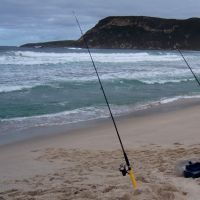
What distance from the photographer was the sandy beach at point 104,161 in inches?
176

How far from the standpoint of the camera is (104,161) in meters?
6.14

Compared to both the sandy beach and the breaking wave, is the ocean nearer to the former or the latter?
the sandy beach

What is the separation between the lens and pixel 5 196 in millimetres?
4680

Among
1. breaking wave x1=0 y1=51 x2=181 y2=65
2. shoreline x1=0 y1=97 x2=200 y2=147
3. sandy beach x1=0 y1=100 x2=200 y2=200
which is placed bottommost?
sandy beach x1=0 y1=100 x2=200 y2=200

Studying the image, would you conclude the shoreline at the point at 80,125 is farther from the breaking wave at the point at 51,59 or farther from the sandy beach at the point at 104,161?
the breaking wave at the point at 51,59

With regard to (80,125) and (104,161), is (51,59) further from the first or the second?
(104,161)

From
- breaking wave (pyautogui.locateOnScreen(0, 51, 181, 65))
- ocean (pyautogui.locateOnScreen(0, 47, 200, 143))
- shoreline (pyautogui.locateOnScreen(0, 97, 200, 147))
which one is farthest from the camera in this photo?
breaking wave (pyautogui.locateOnScreen(0, 51, 181, 65))

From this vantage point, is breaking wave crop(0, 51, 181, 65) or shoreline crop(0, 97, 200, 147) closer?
shoreline crop(0, 97, 200, 147)

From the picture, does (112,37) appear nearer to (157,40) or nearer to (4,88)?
A: (157,40)

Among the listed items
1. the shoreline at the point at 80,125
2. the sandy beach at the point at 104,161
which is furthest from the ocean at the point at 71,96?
the sandy beach at the point at 104,161

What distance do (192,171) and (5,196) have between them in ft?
6.61

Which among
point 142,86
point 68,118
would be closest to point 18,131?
point 68,118

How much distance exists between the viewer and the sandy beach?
446cm

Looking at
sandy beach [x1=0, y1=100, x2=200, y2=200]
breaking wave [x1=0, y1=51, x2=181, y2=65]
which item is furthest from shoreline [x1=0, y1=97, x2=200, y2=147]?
breaking wave [x1=0, y1=51, x2=181, y2=65]
